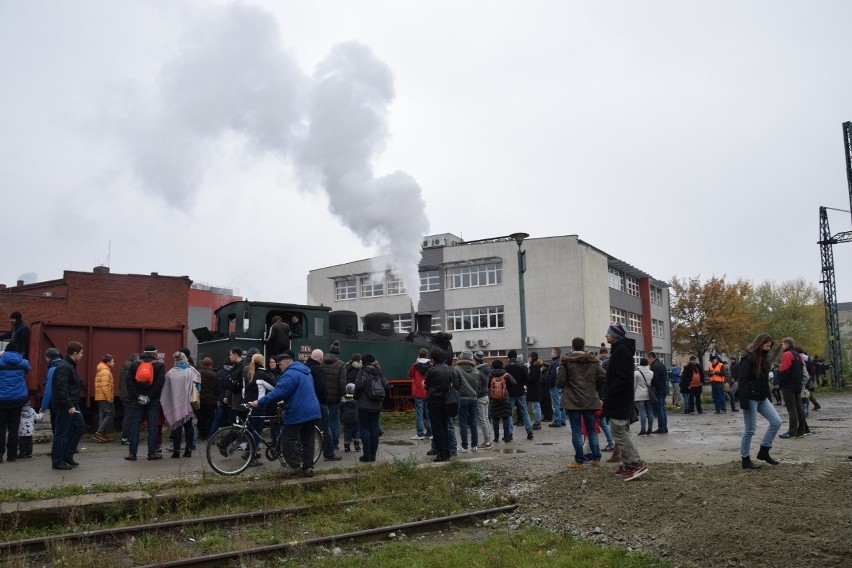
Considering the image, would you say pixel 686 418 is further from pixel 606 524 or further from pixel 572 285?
pixel 572 285

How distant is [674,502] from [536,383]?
898cm

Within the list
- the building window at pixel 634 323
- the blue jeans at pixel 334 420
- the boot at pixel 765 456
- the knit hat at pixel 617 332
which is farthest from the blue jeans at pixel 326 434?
the building window at pixel 634 323

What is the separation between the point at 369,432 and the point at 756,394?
544 cm

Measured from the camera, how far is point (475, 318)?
45000mm

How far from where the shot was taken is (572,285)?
42.0m

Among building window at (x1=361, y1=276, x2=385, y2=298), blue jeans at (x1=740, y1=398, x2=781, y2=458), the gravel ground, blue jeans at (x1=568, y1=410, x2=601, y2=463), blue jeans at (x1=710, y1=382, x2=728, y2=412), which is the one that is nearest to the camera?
the gravel ground

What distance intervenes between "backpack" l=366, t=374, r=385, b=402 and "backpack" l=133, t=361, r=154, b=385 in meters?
3.42

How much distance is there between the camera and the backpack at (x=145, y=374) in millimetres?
10812

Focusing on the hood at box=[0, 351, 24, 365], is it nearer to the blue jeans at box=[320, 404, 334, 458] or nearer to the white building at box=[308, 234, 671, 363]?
the blue jeans at box=[320, 404, 334, 458]

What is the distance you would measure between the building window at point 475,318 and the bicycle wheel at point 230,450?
34795mm

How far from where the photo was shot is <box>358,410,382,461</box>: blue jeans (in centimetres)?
1061

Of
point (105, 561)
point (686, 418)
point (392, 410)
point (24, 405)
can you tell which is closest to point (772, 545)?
point (105, 561)

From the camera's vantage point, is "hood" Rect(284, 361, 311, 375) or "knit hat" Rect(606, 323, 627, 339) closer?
"knit hat" Rect(606, 323, 627, 339)

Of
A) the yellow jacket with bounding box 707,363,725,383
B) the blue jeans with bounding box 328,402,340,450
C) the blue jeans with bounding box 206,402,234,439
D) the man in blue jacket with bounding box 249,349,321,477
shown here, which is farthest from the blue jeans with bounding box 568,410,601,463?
the yellow jacket with bounding box 707,363,725,383
